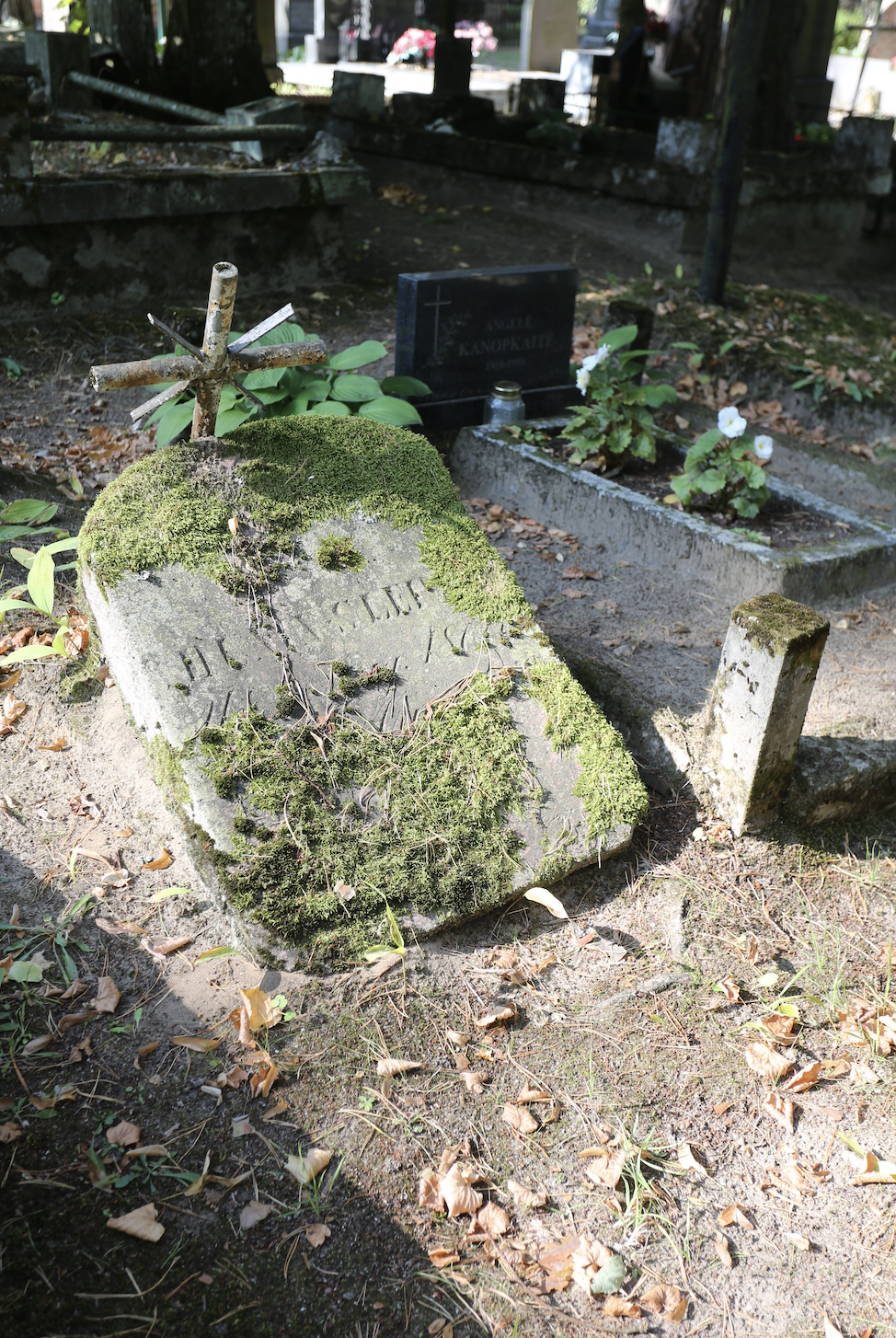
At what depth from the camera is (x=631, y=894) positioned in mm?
2961

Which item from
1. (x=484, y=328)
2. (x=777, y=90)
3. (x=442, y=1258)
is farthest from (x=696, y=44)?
(x=442, y=1258)

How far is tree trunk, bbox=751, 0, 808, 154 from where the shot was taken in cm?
1134

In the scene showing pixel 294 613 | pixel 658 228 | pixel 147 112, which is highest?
pixel 147 112

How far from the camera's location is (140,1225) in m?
2.01

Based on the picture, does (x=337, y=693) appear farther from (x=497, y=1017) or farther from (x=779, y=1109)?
(x=779, y=1109)

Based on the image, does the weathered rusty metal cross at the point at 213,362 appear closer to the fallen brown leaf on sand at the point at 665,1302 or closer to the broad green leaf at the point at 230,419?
the broad green leaf at the point at 230,419

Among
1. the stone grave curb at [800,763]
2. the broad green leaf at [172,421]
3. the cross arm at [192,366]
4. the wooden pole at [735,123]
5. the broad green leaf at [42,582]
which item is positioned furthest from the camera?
the wooden pole at [735,123]

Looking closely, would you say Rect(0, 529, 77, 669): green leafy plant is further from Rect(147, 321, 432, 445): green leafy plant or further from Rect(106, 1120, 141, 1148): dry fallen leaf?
Rect(106, 1120, 141, 1148): dry fallen leaf

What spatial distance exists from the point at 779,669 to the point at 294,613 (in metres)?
1.42

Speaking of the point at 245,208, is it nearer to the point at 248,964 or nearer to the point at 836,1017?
the point at 248,964

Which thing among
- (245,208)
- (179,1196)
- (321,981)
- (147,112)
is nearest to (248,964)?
(321,981)

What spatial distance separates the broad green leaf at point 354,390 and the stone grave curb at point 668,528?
0.92m

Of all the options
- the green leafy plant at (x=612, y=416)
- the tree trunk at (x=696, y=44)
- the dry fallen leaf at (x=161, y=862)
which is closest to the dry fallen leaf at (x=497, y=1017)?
the dry fallen leaf at (x=161, y=862)

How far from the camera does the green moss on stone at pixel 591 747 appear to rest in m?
2.97
